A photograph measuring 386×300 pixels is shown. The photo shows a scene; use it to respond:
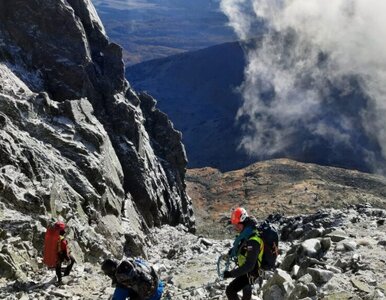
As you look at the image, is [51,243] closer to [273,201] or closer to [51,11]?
[51,11]

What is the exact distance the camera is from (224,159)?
15100cm

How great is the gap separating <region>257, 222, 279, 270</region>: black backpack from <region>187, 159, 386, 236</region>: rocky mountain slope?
61.9 metres

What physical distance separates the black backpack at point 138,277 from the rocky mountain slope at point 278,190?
214 feet

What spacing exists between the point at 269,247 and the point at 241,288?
120 centimetres

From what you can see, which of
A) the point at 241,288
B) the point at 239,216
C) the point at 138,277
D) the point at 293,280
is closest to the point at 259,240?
the point at 239,216

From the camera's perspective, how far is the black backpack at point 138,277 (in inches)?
357

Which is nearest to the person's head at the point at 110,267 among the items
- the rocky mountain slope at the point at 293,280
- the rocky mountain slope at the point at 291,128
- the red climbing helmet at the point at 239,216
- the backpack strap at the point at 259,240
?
the rocky mountain slope at the point at 293,280

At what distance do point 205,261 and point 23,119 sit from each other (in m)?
13.9

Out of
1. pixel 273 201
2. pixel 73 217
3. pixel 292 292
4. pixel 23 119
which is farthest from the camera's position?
pixel 273 201

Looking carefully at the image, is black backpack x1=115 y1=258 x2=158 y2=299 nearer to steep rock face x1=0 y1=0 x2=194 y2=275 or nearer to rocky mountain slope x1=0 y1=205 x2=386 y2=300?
rocky mountain slope x1=0 y1=205 x2=386 y2=300

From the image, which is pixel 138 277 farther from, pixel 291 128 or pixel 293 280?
pixel 291 128

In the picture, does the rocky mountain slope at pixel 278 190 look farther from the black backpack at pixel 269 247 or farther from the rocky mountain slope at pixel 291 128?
the black backpack at pixel 269 247

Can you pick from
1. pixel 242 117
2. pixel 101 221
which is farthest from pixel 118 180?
pixel 242 117

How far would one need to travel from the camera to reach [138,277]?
9.16m
